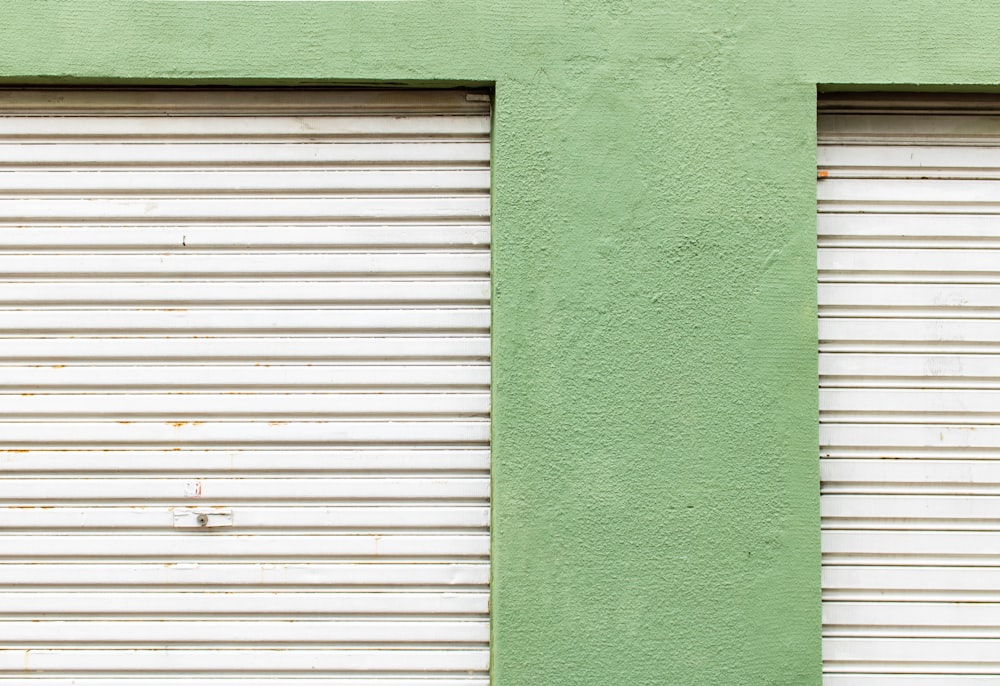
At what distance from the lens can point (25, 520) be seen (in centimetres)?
314

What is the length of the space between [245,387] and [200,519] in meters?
0.57

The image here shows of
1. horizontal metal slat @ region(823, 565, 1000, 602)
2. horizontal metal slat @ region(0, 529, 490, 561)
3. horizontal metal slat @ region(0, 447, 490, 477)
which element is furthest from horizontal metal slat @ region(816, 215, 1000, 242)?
horizontal metal slat @ region(0, 529, 490, 561)

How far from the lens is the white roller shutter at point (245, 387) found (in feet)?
10.2

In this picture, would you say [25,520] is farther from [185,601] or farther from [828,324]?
[828,324]

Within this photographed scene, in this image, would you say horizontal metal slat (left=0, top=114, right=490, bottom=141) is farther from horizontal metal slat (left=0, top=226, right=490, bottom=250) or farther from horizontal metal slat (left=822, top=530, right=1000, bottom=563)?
horizontal metal slat (left=822, top=530, right=1000, bottom=563)

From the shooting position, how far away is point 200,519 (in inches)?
123

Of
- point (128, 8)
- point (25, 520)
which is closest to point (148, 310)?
point (25, 520)

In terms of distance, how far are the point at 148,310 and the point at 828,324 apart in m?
2.83

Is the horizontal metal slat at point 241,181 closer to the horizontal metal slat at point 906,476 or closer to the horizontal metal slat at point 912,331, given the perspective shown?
the horizontal metal slat at point 912,331

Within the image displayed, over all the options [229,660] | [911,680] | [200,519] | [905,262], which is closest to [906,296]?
[905,262]

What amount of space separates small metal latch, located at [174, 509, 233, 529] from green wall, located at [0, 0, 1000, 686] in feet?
3.72

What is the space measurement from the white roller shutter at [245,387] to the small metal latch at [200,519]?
2 cm

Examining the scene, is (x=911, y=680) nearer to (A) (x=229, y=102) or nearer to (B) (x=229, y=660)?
(B) (x=229, y=660)

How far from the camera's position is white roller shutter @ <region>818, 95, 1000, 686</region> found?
3.09 metres
